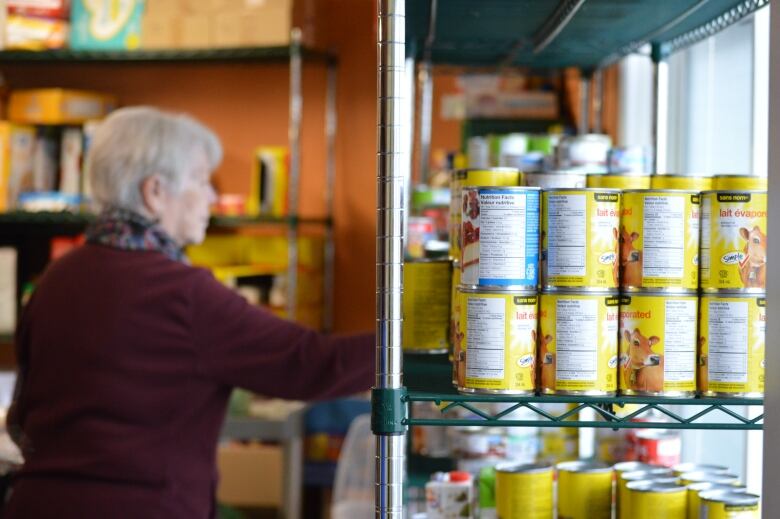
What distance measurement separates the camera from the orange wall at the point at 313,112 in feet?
15.8

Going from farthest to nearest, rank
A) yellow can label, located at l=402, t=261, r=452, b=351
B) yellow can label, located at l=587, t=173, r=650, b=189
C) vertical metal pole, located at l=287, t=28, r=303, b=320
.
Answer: vertical metal pole, located at l=287, t=28, r=303, b=320, yellow can label, located at l=402, t=261, r=452, b=351, yellow can label, located at l=587, t=173, r=650, b=189

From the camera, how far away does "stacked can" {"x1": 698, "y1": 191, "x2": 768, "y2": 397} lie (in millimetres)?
1355

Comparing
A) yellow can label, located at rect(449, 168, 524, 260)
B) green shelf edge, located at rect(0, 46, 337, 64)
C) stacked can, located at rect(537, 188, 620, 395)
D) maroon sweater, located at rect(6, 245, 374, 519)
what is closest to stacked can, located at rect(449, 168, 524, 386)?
yellow can label, located at rect(449, 168, 524, 260)

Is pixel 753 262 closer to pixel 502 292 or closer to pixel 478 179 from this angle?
pixel 502 292

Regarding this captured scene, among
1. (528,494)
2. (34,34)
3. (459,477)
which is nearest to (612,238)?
(528,494)

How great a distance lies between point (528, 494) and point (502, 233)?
0.47 meters

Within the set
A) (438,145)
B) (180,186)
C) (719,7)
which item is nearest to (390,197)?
(719,7)

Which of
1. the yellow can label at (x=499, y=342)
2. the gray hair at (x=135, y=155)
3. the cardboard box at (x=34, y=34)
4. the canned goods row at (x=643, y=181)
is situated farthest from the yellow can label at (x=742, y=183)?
the cardboard box at (x=34, y=34)

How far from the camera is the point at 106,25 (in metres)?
4.58

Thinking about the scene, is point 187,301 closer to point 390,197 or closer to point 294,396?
point 294,396

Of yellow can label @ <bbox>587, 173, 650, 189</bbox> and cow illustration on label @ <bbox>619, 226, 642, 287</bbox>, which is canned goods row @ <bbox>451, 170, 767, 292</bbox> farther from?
yellow can label @ <bbox>587, 173, 650, 189</bbox>

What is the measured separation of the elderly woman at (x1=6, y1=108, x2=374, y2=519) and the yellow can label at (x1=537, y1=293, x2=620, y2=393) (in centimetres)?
110

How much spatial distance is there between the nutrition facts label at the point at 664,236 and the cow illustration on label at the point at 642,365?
0.27 feet

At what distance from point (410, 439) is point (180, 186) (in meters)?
0.83
